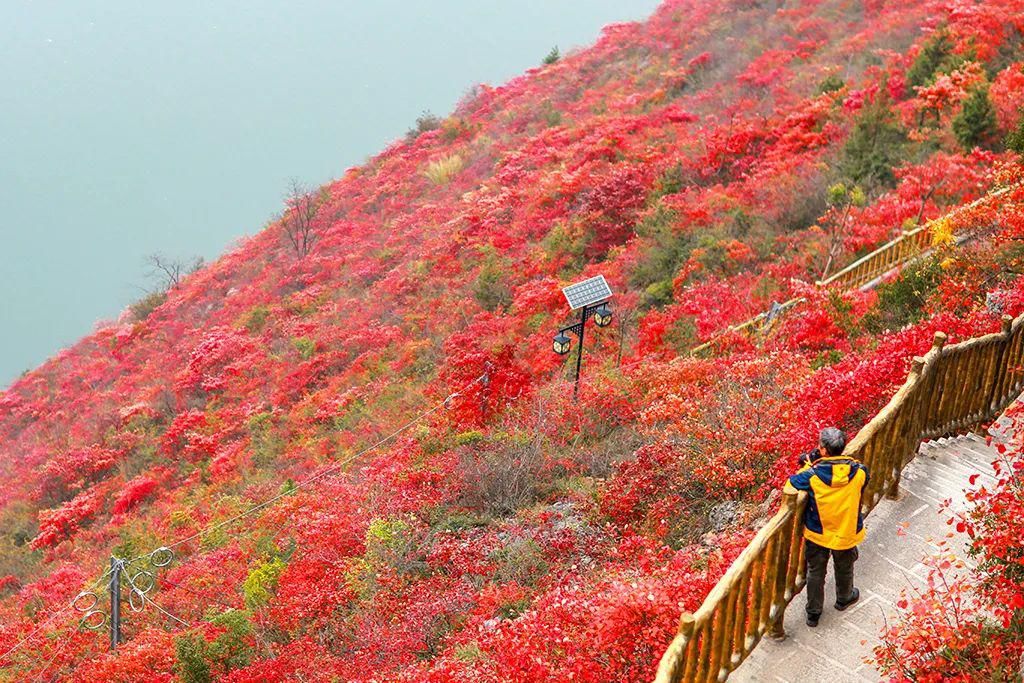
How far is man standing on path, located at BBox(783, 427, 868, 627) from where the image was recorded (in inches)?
216

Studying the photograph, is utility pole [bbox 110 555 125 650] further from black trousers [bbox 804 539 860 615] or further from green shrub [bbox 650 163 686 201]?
green shrub [bbox 650 163 686 201]

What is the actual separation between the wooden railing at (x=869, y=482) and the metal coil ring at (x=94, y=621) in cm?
1125

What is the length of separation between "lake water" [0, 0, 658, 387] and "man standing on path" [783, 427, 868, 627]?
78853 mm

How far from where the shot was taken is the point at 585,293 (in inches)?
502

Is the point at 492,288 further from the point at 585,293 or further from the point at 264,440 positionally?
the point at 585,293

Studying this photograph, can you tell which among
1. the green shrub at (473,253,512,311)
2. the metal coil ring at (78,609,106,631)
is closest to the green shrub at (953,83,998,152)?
the green shrub at (473,253,512,311)

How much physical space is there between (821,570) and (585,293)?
7527 millimetres

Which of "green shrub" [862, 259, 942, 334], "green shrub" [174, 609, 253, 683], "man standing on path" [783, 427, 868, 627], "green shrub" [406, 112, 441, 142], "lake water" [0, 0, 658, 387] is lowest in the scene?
"green shrub" [174, 609, 253, 683]

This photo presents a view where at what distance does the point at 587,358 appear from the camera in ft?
52.6

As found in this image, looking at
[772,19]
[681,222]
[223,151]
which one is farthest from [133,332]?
[223,151]

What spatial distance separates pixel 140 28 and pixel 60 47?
44.9 ft

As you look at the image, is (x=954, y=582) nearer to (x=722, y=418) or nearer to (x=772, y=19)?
(x=722, y=418)

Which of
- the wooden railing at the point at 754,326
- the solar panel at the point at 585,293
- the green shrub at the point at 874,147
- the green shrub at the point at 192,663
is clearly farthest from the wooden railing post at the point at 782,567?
the green shrub at the point at 874,147

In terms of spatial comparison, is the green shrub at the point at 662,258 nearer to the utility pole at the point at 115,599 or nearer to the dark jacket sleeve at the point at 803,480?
the utility pole at the point at 115,599
